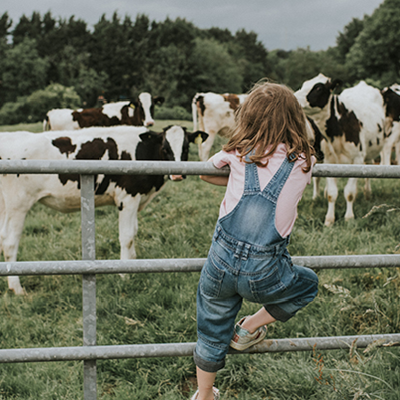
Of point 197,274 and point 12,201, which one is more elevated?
point 12,201

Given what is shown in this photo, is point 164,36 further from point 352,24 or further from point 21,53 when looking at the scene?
point 352,24

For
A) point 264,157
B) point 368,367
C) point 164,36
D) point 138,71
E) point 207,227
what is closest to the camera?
point 264,157

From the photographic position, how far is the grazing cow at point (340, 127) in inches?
249

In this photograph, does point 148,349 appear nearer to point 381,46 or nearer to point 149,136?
point 149,136

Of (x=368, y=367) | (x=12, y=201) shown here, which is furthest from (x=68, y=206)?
(x=368, y=367)

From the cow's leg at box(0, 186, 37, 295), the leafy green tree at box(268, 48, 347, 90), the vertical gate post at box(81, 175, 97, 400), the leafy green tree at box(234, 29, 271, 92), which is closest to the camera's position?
the vertical gate post at box(81, 175, 97, 400)

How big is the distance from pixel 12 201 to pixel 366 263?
3.55m

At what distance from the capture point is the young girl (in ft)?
5.45

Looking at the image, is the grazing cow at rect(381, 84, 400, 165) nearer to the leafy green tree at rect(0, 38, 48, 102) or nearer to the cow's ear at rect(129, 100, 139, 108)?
the cow's ear at rect(129, 100, 139, 108)

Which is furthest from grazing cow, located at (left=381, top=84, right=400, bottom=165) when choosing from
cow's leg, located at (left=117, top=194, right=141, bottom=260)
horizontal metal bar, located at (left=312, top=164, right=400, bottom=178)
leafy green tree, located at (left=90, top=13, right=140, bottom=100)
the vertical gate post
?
leafy green tree, located at (left=90, top=13, right=140, bottom=100)

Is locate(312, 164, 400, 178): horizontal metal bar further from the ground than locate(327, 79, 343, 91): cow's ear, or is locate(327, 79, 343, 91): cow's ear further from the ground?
locate(327, 79, 343, 91): cow's ear

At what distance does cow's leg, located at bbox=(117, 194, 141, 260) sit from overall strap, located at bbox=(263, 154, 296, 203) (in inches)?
129

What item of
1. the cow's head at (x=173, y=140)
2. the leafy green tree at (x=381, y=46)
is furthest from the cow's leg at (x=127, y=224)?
the leafy green tree at (x=381, y=46)

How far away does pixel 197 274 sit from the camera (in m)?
3.89
